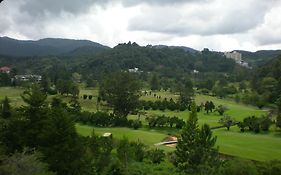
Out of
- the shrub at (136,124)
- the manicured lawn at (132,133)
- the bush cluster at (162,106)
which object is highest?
the bush cluster at (162,106)

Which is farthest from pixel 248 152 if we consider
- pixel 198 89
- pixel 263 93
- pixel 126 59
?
pixel 126 59

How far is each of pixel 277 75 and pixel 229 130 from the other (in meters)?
53.1

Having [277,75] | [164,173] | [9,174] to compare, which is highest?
[277,75]

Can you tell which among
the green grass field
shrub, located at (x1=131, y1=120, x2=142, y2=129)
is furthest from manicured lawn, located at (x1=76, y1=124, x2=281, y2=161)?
shrub, located at (x1=131, y1=120, x2=142, y2=129)

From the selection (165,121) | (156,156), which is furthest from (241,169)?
(165,121)

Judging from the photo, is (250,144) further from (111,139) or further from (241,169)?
(241,169)

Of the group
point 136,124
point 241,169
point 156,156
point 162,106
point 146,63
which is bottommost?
point 156,156

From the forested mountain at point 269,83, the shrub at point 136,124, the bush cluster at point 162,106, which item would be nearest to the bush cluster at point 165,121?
the shrub at point 136,124

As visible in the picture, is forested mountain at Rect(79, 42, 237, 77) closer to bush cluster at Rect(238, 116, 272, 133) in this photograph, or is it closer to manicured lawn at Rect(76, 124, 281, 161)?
bush cluster at Rect(238, 116, 272, 133)

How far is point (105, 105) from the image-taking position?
263ft

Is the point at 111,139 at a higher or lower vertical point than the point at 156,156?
higher

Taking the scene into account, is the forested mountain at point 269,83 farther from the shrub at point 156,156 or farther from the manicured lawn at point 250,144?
the shrub at point 156,156

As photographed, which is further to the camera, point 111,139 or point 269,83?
point 269,83

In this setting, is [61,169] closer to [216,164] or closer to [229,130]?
[216,164]
